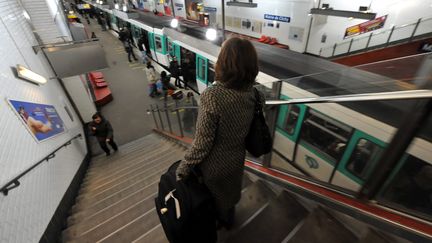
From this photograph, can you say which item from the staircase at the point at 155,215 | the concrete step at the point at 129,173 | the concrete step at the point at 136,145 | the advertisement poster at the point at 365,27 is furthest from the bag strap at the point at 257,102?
the advertisement poster at the point at 365,27

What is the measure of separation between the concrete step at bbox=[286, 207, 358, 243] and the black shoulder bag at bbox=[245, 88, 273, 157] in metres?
0.73

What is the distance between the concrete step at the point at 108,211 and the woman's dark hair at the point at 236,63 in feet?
8.33

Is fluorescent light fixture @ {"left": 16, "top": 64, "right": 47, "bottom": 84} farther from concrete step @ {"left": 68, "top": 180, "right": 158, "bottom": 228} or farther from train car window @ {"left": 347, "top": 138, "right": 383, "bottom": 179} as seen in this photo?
train car window @ {"left": 347, "top": 138, "right": 383, "bottom": 179}

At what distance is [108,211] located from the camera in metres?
2.89

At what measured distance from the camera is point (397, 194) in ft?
5.21

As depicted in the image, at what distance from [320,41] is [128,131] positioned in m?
9.69

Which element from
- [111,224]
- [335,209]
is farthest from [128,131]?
[335,209]

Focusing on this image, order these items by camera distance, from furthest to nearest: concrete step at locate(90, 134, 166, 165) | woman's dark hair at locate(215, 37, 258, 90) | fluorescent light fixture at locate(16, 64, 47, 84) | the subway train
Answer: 1. concrete step at locate(90, 134, 166, 165)
2. fluorescent light fixture at locate(16, 64, 47, 84)
3. the subway train
4. woman's dark hair at locate(215, 37, 258, 90)

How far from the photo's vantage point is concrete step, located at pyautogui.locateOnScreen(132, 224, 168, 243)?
2047 mm

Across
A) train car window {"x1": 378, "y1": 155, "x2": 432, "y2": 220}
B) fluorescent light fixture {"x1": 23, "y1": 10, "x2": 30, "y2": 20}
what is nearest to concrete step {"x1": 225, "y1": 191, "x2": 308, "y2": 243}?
train car window {"x1": 378, "y1": 155, "x2": 432, "y2": 220}

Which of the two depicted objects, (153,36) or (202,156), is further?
(153,36)

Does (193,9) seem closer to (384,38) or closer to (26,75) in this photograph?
(384,38)

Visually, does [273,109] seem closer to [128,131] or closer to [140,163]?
[140,163]

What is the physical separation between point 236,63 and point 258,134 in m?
0.54
